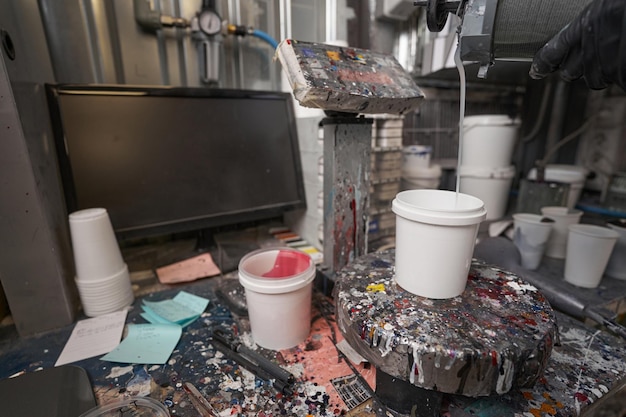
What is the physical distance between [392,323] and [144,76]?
4.92 ft

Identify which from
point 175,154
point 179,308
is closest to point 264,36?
point 175,154

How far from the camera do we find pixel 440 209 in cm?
62

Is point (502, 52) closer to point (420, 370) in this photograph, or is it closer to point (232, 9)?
point (420, 370)

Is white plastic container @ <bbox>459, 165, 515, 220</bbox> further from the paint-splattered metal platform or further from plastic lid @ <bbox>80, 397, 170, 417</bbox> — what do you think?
plastic lid @ <bbox>80, 397, 170, 417</bbox>

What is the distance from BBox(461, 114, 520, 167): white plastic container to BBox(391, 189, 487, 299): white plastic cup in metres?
1.51

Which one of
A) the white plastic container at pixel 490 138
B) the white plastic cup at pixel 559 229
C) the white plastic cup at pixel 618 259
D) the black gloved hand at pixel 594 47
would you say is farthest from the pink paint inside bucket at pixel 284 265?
the white plastic container at pixel 490 138

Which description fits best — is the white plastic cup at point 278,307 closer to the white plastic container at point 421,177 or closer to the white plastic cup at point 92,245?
the white plastic cup at point 92,245

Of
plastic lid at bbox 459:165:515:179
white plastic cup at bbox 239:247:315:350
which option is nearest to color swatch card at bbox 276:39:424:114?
white plastic cup at bbox 239:247:315:350

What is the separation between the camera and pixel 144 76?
1.40 m

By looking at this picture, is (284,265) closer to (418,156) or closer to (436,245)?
(436,245)

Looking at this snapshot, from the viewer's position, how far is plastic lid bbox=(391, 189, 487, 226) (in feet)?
1.96

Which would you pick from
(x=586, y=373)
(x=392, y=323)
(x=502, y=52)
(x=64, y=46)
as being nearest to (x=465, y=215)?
(x=392, y=323)

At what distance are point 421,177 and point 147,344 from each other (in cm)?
158

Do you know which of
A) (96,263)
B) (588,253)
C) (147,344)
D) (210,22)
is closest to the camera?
(147,344)
